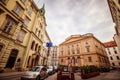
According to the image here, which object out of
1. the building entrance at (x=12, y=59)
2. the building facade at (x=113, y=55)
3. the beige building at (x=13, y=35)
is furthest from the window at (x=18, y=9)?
the building facade at (x=113, y=55)

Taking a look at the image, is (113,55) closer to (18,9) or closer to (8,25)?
(18,9)

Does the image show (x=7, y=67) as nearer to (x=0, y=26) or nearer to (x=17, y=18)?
(x=0, y=26)

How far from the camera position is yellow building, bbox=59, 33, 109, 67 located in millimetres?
31658

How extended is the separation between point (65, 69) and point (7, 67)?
10075 millimetres

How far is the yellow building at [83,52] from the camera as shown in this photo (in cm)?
3166

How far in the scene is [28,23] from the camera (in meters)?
18.9

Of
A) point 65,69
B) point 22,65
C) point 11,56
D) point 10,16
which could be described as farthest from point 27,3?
point 65,69

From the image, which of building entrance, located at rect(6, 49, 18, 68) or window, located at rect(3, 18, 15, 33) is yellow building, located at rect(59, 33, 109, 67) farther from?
window, located at rect(3, 18, 15, 33)

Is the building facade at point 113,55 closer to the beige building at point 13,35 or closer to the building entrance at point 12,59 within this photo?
the beige building at point 13,35

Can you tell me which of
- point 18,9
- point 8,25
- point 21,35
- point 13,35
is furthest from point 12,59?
point 18,9

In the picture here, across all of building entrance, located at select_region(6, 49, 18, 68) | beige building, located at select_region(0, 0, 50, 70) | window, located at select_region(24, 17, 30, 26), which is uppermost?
window, located at select_region(24, 17, 30, 26)

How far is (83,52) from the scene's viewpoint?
112 feet

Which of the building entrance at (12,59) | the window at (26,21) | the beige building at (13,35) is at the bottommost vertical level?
the building entrance at (12,59)

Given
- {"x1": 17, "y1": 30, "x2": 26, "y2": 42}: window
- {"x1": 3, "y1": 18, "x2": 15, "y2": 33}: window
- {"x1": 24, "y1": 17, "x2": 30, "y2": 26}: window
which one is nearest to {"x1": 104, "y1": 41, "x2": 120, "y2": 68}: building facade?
{"x1": 17, "y1": 30, "x2": 26, "y2": 42}: window
